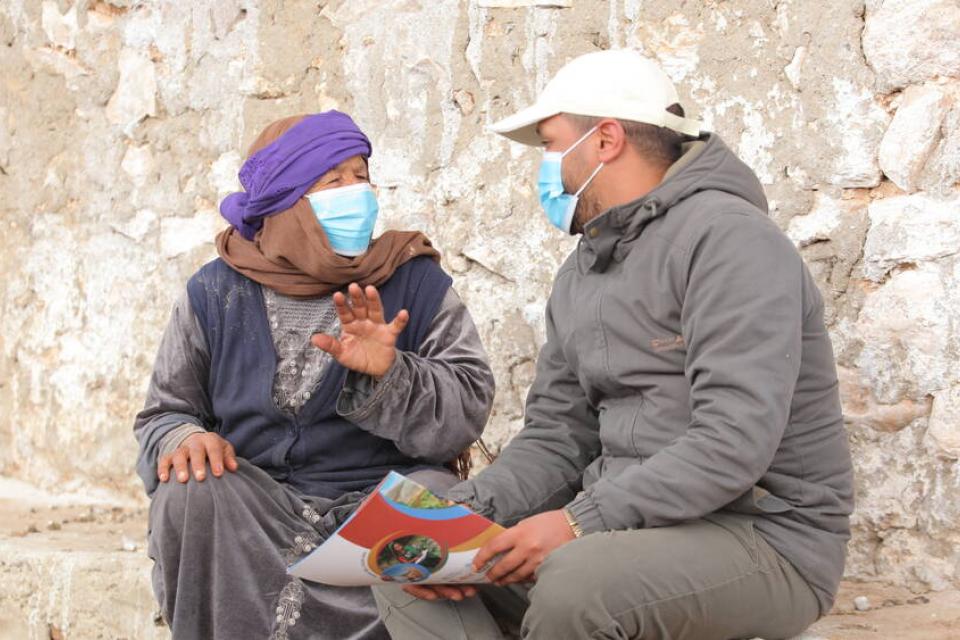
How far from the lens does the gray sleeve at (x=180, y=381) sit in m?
2.96

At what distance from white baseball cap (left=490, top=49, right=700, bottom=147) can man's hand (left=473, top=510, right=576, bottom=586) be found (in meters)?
0.79

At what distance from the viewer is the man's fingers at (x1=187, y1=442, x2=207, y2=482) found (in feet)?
8.82

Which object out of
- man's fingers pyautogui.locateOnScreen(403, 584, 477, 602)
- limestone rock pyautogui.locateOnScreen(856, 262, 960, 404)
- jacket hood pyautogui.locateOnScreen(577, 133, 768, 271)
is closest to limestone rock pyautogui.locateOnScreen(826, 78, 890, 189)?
limestone rock pyautogui.locateOnScreen(856, 262, 960, 404)

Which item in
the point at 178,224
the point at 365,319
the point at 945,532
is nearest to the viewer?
the point at 365,319

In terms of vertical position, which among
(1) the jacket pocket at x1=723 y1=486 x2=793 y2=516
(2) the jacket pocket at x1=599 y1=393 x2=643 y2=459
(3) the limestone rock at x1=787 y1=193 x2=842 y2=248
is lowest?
(1) the jacket pocket at x1=723 y1=486 x2=793 y2=516

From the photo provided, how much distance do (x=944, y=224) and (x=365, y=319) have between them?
4.44 ft

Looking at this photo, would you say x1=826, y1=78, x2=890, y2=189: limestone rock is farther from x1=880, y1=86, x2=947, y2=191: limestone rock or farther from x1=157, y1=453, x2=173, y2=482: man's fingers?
x1=157, y1=453, x2=173, y2=482: man's fingers

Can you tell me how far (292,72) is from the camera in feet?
13.0

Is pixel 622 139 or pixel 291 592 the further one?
pixel 291 592

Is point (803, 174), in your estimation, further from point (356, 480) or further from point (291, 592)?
point (291, 592)

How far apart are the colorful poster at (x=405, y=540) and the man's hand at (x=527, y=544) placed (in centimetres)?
2

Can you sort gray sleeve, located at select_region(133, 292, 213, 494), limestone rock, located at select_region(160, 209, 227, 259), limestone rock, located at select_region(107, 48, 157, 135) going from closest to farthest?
gray sleeve, located at select_region(133, 292, 213, 494), limestone rock, located at select_region(160, 209, 227, 259), limestone rock, located at select_region(107, 48, 157, 135)

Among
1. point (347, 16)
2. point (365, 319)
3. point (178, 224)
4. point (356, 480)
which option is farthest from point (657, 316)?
point (178, 224)

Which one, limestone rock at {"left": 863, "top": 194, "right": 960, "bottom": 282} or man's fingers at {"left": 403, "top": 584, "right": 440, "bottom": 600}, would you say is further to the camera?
limestone rock at {"left": 863, "top": 194, "right": 960, "bottom": 282}
